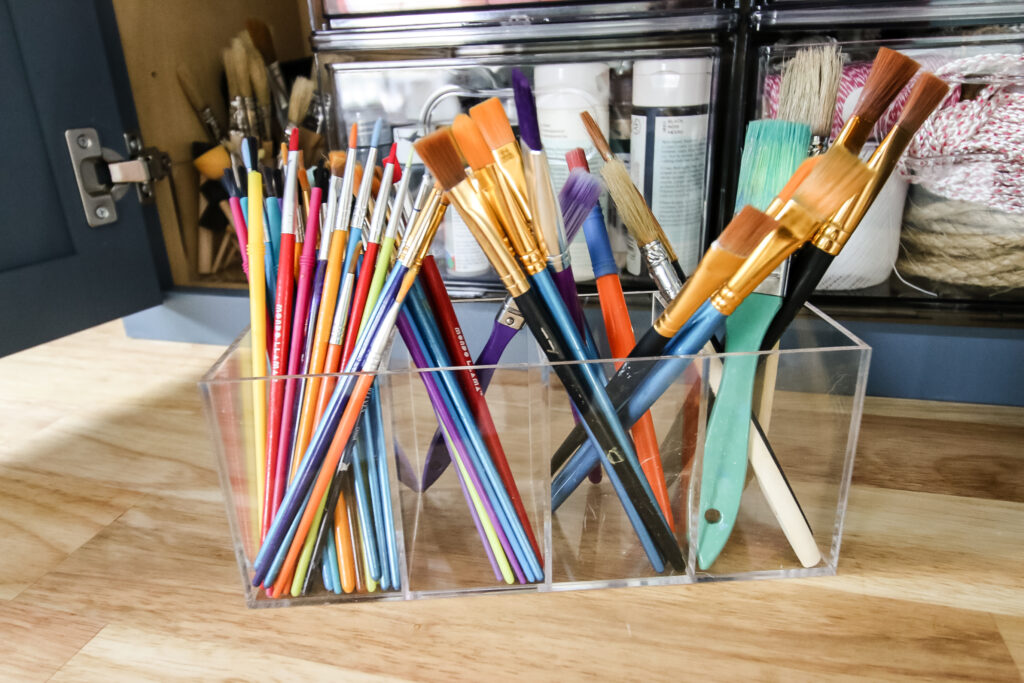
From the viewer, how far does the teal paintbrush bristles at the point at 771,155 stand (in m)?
0.35

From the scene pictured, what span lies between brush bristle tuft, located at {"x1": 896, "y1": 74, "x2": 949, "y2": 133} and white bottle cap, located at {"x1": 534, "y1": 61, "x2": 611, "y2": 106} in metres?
0.25

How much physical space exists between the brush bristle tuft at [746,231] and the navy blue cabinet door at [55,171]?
49cm

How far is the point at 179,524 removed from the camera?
1.38 feet

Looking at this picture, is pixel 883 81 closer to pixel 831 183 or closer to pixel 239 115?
pixel 831 183

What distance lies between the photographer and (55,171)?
0.53m

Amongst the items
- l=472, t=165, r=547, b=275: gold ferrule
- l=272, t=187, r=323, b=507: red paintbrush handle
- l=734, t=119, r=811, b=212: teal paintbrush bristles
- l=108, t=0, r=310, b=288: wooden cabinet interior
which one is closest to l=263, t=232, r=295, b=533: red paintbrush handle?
l=272, t=187, r=323, b=507: red paintbrush handle

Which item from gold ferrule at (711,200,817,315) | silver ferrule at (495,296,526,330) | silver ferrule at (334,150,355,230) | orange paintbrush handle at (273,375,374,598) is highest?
silver ferrule at (334,150,355,230)

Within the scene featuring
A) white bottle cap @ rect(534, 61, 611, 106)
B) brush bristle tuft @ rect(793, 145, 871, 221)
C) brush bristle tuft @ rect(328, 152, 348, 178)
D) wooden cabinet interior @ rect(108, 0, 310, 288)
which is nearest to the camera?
brush bristle tuft @ rect(793, 145, 871, 221)

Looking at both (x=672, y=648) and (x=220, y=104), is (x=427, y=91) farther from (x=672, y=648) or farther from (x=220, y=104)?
(x=672, y=648)

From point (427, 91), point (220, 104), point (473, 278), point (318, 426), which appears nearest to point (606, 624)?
point (318, 426)

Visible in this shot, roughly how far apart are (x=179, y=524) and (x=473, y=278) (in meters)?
0.28

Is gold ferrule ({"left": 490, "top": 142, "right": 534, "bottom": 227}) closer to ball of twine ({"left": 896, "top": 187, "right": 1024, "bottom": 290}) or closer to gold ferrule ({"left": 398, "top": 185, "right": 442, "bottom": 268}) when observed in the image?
gold ferrule ({"left": 398, "top": 185, "right": 442, "bottom": 268})

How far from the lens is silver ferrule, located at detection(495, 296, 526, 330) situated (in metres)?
0.35

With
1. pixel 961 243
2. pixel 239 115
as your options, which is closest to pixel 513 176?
pixel 961 243
